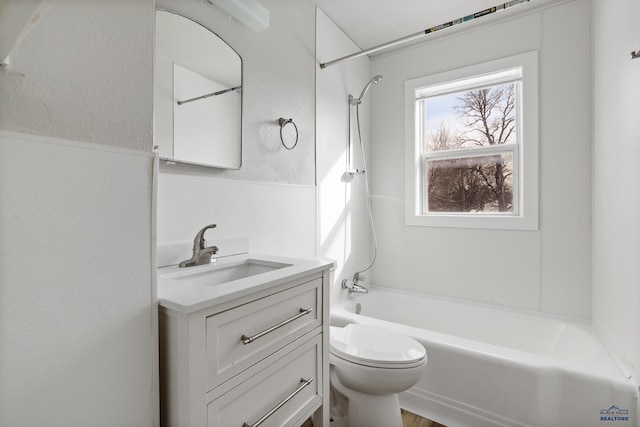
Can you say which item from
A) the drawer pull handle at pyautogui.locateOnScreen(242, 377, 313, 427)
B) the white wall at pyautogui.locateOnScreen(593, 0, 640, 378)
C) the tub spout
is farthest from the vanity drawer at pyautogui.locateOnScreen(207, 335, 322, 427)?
the white wall at pyautogui.locateOnScreen(593, 0, 640, 378)

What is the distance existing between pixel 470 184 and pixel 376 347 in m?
1.52

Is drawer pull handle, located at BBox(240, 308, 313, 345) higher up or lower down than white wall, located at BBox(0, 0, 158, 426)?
lower down

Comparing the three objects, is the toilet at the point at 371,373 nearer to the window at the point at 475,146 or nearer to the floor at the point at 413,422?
the floor at the point at 413,422

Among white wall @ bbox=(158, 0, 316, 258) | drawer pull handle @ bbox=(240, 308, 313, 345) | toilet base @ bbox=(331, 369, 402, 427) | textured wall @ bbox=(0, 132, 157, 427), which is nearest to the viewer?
textured wall @ bbox=(0, 132, 157, 427)

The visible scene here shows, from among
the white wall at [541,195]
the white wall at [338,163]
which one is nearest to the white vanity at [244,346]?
the white wall at [338,163]

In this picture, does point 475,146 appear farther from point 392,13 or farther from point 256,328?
point 256,328

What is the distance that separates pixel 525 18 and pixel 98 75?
2.53 meters

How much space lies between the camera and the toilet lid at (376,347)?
4.36 ft

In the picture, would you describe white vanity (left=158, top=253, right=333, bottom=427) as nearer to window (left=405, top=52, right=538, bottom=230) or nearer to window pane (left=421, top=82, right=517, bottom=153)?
window (left=405, top=52, right=538, bottom=230)

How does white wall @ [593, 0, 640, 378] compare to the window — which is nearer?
white wall @ [593, 0, 640, 378]

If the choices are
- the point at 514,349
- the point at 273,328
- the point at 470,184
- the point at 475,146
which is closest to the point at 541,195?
the point at 470,184

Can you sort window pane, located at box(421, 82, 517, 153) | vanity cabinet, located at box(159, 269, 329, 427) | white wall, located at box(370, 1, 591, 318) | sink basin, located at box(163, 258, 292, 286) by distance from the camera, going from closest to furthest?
vanity cabinet, located at box(159, 269, 329, 427) < sink basin, located at box(163, 258, 292, 286) < white wall, located at box(370, 1, 591, 318) < window pane, located at box(421, 82, 517, 153)

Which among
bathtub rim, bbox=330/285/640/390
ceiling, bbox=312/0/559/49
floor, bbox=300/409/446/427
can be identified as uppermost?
ceiling, bbox=312/0/559/49

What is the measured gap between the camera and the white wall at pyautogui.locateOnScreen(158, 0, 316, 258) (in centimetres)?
125
